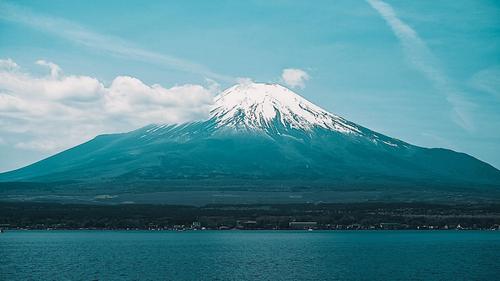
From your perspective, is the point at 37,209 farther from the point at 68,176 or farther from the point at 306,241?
the point at 68,176

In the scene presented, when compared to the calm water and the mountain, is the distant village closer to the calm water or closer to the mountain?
the calm water

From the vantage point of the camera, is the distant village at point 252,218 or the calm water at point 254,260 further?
the distant village at point 252,218

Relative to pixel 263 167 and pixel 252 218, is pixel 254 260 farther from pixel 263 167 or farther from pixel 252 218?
pixel 263 167

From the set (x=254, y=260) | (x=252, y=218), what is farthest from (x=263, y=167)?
(x=254, y=260)

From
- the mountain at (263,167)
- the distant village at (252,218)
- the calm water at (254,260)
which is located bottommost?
the calm water at (254,260)

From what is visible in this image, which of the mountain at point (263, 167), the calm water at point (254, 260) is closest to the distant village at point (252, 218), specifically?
the calm water at point (254, 260)

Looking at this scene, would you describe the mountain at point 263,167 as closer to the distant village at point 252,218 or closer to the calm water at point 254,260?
the distant village at point 252,218

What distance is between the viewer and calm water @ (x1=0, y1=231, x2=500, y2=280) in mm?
44500

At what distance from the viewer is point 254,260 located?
54656mm

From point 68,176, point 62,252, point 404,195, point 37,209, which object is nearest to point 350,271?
point 62,252

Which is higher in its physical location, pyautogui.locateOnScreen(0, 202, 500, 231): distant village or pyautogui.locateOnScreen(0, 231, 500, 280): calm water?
pyautogui.locateOnScreen(0, 202, 500, 231): distant village

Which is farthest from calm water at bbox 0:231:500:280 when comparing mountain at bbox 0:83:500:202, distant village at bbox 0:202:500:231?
mountain at bbox 0:83:500:202

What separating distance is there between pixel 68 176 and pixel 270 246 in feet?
347

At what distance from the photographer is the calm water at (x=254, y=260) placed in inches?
1752
